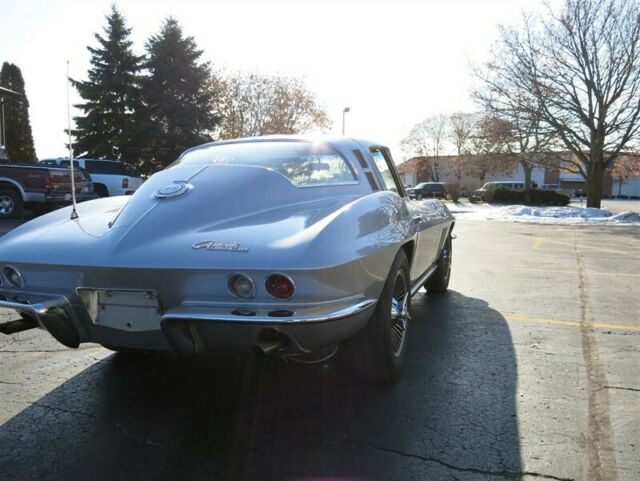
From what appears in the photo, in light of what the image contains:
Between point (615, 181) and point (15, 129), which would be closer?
point (15, 129)

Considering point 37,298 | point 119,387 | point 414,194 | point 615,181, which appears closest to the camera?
point 37,298

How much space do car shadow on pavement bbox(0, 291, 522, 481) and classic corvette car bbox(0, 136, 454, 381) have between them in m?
0.38

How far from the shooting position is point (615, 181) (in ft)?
254

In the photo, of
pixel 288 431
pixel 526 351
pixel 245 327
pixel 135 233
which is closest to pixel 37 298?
pixel 135 233

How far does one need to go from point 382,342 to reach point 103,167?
1944 centimetres

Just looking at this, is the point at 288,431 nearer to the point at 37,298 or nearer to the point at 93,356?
the point at 37,298

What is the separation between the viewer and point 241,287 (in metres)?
2.37

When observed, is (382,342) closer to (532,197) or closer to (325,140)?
(325,140)

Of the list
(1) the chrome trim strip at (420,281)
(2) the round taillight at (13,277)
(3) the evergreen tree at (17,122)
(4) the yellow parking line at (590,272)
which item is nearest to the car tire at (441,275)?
(1) the chrome trim strip at (420,281)

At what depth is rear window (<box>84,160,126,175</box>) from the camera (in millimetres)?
19902

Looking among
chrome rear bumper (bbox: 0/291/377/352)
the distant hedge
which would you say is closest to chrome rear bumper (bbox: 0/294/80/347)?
chrome rear bumper (bbox: 0/291/377/352)

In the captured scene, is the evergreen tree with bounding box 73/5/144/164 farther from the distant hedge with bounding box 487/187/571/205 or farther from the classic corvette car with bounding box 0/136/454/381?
the classic corvette car with bounding box 0/136/454/381

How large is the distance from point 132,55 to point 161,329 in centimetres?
3750

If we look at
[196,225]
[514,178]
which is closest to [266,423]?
[196,225]
